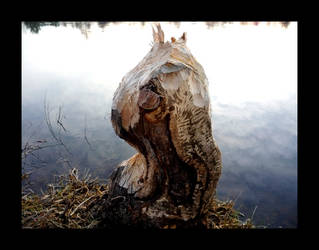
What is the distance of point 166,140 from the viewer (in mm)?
1308

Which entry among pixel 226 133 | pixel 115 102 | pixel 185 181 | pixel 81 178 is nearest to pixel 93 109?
pixel 81 178

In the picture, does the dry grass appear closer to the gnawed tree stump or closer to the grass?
the grass

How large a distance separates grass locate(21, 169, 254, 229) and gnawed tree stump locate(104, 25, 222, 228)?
0.30m

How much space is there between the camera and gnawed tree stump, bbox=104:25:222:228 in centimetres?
123

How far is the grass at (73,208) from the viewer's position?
5.40ft

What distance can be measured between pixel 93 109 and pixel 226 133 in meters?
1.63

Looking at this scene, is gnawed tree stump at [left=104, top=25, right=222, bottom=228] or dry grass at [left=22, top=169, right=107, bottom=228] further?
dry grass at [left=22, top=169, right=107, bottom=228]

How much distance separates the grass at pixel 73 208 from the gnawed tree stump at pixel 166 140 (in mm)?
299

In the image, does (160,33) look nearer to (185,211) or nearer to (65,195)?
(185,211)

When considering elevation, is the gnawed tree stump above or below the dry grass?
above

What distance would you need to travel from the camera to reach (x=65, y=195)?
1966 mm

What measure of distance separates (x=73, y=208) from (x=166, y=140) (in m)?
0.92

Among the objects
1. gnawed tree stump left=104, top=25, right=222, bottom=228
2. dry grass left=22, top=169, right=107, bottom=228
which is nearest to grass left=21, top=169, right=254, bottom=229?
dry grass left=22, top=169, right=107, bottom=228

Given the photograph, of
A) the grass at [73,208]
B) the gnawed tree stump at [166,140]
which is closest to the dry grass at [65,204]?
the grass at [73,208]
